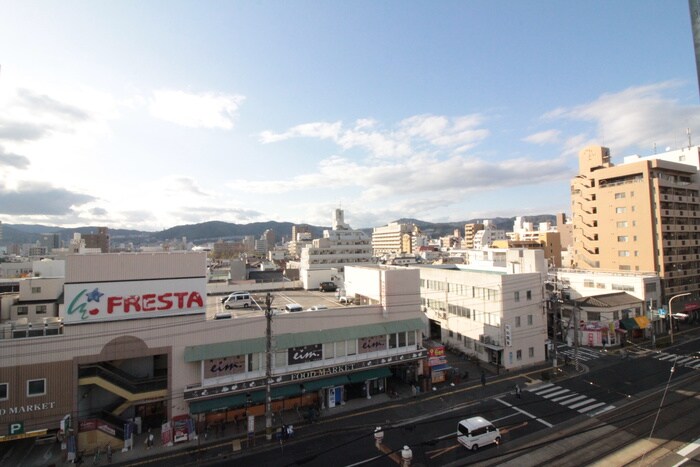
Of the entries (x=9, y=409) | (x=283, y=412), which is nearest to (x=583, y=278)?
(x=283, y=412)

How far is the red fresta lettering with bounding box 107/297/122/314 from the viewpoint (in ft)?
87.6

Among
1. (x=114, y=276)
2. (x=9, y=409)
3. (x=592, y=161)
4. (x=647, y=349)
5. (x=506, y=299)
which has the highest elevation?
(x=592, y=161)

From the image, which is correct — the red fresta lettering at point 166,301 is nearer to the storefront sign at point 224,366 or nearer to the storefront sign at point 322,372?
the storefront sign at point 224,366

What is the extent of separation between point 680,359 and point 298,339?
47.6 meters

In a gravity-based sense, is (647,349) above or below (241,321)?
below

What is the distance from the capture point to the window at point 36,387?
2448 centimetres

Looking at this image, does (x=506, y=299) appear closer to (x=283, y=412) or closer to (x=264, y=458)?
(x=283, y=412)

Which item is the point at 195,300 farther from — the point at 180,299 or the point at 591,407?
the point at 591,407

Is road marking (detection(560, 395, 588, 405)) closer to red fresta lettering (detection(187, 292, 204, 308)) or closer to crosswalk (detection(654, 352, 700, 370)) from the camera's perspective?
crosswalk (detection(654, 352, 700, 370))

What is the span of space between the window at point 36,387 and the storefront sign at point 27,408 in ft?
2.61

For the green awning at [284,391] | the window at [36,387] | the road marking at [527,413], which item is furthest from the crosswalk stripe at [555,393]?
the window at [36,387]

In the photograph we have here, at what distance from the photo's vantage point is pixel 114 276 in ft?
89.1

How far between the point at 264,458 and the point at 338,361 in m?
9.91

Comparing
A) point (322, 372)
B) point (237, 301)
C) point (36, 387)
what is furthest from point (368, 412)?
point (36, 387)
